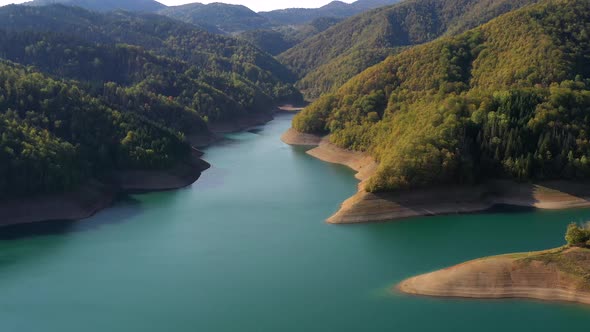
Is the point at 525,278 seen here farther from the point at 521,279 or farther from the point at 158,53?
the point at 158,53

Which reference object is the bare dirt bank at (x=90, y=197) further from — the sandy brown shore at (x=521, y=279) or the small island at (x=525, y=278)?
the sandy brown shore at (x=521, y=279)

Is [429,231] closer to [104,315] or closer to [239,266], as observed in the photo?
[239,266]

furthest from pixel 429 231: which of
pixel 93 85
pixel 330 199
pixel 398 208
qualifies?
pixel 93 85

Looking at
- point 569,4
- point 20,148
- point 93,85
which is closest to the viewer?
point 20,148

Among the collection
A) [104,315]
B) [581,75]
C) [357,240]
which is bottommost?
Result: [104,315]

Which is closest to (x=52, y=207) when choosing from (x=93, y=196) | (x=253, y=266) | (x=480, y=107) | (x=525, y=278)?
(x=93, y=196)

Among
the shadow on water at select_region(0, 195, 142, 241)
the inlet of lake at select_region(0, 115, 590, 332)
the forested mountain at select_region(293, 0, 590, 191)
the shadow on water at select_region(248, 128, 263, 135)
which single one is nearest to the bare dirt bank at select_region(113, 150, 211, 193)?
the inlet of lake at select_region(0, 115, 590, 332)

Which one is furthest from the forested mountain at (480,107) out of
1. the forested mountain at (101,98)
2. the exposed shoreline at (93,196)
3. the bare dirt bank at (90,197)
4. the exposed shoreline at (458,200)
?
the forested mountain at (101,98)
